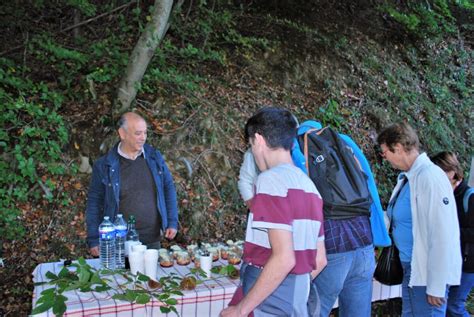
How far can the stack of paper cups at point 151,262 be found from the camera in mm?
2780

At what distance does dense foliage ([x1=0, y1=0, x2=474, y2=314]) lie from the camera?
16.4ft

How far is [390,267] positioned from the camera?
10.2 feet

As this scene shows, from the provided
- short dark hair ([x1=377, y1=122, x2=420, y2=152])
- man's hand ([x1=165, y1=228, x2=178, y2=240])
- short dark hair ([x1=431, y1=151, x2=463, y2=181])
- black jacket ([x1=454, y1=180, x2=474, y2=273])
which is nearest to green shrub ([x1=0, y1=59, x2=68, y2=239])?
man's hand ([x1=165, y1=228, x2=178, y2=240])

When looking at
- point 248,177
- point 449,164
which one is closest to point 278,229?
point 248,177

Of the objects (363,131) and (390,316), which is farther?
(363,131)

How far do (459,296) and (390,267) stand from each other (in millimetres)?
842

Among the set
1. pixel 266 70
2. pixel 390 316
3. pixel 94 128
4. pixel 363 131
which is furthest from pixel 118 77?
pixel 390 316

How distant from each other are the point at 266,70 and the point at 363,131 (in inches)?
74.7

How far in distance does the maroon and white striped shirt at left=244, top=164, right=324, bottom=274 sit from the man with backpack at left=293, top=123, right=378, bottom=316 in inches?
21.0

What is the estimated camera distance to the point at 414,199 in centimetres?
284

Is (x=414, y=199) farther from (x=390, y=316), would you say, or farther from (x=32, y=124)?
(x=32, y=124)

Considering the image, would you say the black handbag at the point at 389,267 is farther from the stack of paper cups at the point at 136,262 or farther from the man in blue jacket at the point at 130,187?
the man in blue jacket at the point at 130,187

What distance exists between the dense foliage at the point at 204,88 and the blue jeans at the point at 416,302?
2884mm

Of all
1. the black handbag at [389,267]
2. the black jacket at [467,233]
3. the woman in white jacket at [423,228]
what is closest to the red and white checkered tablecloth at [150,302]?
the black handbag at [389,267]
